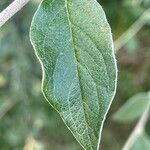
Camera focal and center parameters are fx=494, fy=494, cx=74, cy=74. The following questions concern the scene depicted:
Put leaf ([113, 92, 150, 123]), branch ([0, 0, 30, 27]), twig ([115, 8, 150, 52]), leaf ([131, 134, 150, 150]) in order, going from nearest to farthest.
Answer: branch ([0, 0, 30, 27]), leaf ([131, 134, 150, 150]), leaf ([113, 92, 150, 123]), twig ([115, 8, 150, 52])

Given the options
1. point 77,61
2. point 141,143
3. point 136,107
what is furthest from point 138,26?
point 77,61

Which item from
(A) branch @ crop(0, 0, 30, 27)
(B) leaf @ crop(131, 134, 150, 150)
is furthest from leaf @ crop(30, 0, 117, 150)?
(B) leaf @ crop(131, 134, 150, 150)

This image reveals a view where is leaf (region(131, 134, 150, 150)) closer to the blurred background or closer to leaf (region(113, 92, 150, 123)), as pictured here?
leaf (region(113, 92, 150, 123))

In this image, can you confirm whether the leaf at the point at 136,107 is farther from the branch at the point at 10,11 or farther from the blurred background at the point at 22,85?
the branch at the point at 10,11

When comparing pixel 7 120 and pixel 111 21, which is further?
pixel 111 21

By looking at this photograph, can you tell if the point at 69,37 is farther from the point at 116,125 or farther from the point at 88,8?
the point at 116,125

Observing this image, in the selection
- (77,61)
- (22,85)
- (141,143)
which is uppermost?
(77,61)

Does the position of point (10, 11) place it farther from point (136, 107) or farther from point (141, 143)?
point (136, 107)

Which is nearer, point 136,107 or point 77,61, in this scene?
point 77,61

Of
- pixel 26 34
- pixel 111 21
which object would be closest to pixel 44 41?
pixel 26 34
